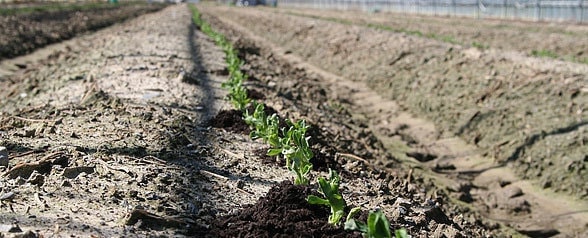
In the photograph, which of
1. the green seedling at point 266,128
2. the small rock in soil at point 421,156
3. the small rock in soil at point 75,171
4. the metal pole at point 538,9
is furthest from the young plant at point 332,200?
the metal pole at point 538,9

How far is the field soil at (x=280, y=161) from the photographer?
3.73m

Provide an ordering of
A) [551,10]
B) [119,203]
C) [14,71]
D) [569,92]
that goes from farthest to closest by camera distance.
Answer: [551,10], [14,71], [569,92], [119,203]

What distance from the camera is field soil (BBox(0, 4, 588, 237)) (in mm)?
3732

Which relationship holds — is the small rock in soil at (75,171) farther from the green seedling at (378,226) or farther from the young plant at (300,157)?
the green seedling at (378,226)

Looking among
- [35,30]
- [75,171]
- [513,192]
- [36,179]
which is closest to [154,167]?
[75,171]

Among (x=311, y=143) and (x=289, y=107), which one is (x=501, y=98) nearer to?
(x=289, y=107)

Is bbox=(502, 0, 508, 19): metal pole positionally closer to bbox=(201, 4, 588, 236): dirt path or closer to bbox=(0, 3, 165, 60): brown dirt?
bbox=(201, 4, 588, 236): dirt path

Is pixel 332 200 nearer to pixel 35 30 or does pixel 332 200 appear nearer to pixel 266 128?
pixel 266 128

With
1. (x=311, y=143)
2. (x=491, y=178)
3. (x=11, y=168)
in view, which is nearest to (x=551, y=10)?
(x=491, y=178)

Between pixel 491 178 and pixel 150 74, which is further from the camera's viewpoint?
pixel 150 74

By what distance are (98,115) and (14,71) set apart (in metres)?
8.89

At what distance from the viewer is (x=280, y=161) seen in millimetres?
5152

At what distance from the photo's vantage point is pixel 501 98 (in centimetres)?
935

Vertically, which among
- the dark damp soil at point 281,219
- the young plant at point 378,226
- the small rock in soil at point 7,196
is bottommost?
the dark damp soil at point 281,219
